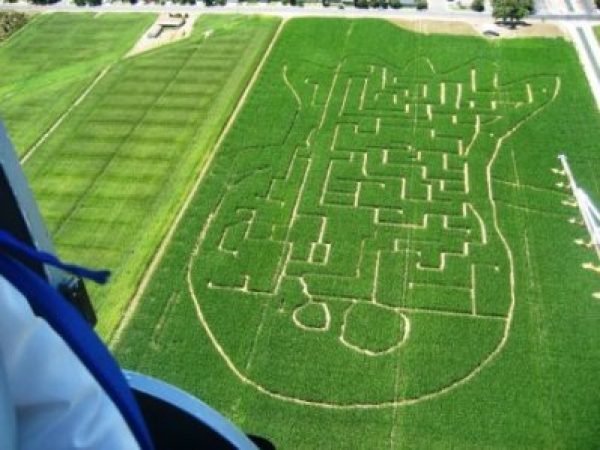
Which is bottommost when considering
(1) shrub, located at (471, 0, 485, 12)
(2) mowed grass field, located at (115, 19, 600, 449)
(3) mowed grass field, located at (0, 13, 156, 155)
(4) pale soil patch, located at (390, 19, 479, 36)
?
(2) mowed grass field, located at (115, 19, 600, 449)

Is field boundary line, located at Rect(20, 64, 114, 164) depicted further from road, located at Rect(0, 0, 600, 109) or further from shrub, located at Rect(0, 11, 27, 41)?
shrub, located at Rect(0, 11, 27, 41)

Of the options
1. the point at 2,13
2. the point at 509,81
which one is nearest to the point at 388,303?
the point at 509,81

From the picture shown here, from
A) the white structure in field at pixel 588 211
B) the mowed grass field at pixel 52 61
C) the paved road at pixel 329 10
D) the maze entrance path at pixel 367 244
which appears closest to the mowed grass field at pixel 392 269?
the maze entrance path at pixel 367 244

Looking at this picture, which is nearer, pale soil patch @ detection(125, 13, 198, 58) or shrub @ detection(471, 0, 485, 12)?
pale soil patch @ detection(125, 13, 198, 58)

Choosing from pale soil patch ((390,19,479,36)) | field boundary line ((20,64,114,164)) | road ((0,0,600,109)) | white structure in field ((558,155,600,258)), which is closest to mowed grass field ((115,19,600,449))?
white structure in field ((558,155,600,258))

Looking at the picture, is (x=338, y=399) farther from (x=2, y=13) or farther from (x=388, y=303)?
(x=2, y=13)

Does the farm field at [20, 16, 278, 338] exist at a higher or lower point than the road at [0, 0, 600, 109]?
lower
